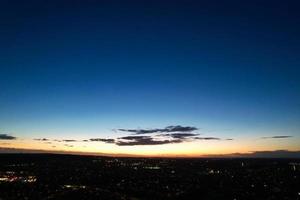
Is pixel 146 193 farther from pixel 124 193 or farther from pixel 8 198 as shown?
pixel 8 198

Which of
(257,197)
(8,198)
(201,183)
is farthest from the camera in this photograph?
(201,183)

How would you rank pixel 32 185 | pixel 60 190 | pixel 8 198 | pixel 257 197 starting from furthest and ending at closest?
pixel 32 185, pixel 60 190, pixel 257 197, pixel 8 198

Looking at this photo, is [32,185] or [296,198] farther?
[32,185]

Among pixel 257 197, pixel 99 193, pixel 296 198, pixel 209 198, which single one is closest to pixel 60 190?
pixel 99 193

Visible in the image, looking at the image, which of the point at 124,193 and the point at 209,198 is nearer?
the point at 209,198

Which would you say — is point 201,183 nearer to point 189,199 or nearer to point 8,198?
point 189,199

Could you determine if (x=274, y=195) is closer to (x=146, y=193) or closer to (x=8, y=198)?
(x=146, y=193)

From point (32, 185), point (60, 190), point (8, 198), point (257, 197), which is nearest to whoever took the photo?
point (8, 198)

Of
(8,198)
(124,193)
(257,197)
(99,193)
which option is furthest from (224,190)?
(8,198)
